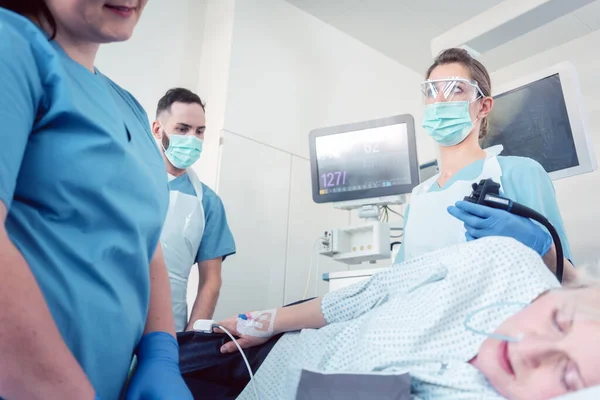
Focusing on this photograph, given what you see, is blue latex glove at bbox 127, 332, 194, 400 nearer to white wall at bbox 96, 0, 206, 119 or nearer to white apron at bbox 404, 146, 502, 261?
white apron at bbox 404, 146, 502, 261

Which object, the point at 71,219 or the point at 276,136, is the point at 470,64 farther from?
the point at 71,219

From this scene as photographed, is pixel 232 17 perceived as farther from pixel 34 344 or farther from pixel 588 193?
pixel 34 344

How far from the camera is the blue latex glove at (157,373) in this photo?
75cm

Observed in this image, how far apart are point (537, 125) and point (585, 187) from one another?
39 cm

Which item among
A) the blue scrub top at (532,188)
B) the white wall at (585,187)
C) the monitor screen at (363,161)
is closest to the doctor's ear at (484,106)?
the blue scrub top at (532,188)

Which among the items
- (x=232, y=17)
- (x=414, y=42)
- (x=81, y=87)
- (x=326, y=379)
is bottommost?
(x=326, y=379)

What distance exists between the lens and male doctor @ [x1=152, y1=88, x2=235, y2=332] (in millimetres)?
2020

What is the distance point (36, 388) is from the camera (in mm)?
535

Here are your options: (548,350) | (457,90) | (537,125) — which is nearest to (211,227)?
(457,90)

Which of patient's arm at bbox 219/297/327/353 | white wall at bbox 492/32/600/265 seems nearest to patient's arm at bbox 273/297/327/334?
patient's arm at bbox 219/297/327/353

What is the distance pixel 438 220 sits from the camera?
153 cm

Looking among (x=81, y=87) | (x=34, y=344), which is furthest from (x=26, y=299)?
(x=81, y=87)

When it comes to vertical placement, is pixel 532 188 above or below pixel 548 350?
above

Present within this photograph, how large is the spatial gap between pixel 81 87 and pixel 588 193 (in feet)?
6.85
